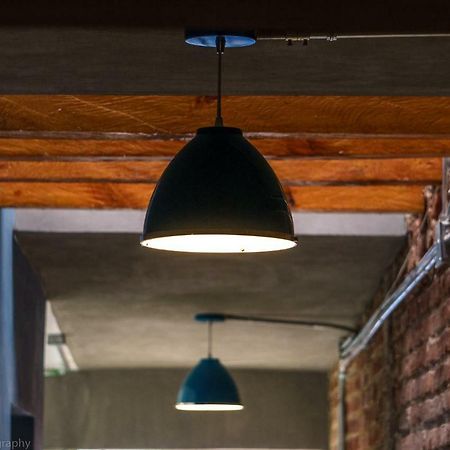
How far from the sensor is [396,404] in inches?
229

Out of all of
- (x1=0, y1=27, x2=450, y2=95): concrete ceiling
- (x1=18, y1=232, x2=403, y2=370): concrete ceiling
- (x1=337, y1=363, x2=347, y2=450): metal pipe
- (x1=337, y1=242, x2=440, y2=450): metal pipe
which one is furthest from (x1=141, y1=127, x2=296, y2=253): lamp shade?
(x1=337, y1=363, x2=347, y2=450): metal pipe

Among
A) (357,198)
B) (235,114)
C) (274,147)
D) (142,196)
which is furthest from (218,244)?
(357,198)

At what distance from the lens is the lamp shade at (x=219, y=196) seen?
9.05 ft

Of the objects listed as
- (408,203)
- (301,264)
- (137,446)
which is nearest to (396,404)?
(301,264)

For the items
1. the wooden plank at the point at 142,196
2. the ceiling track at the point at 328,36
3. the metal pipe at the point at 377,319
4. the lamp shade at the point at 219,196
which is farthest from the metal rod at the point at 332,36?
the wooden plank at the point at 142,196

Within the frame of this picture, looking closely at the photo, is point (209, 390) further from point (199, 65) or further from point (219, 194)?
point (219, 194)

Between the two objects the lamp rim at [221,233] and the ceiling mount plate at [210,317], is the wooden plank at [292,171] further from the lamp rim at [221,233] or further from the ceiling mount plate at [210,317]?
the ceiling mount plate at [210,317]

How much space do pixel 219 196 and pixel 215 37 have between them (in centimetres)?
36

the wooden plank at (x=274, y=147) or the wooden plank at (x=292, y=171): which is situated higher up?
the wooden plank at (x=292, y=171)

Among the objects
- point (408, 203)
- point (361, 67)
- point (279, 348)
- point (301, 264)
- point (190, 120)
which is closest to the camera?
point (361, 67)

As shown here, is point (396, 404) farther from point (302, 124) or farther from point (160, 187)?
point (160, 187)

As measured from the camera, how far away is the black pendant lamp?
276cm

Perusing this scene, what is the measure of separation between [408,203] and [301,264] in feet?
3.32

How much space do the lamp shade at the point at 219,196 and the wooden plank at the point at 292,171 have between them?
1.73 metres
